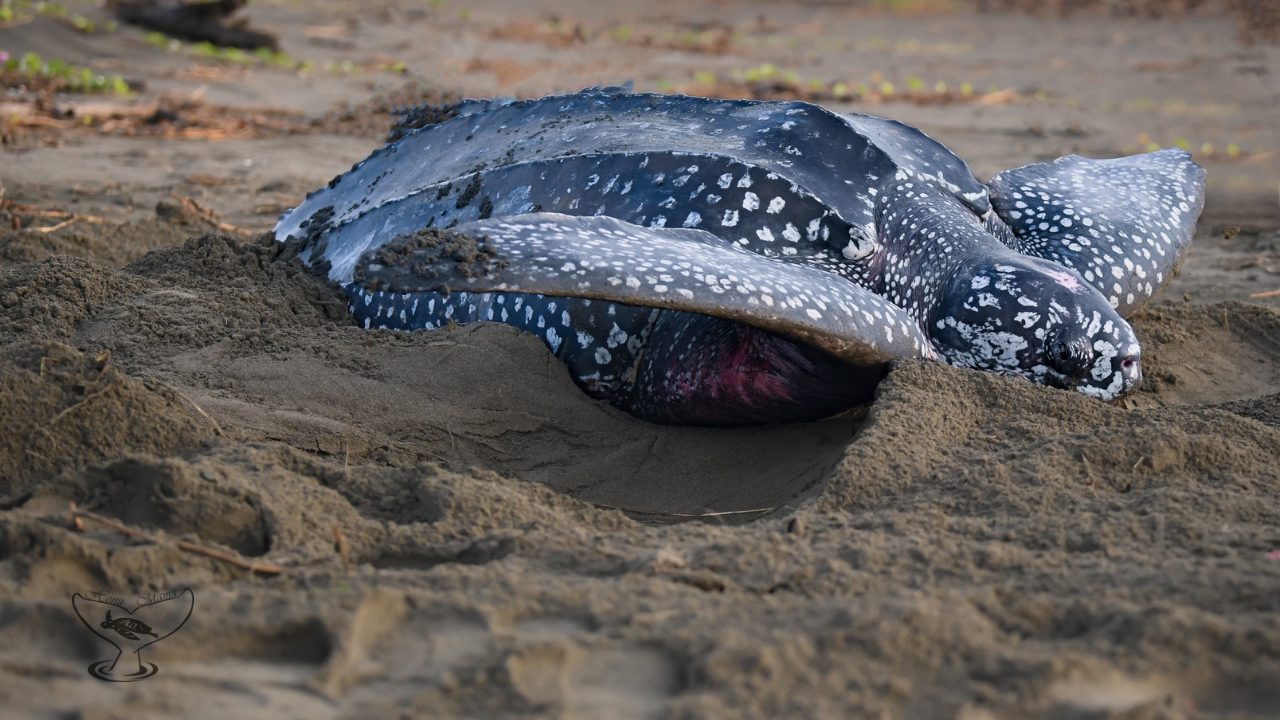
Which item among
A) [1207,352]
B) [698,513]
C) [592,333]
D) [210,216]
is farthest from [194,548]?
[210,216]

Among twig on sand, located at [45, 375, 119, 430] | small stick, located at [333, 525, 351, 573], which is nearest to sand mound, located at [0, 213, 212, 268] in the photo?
twig on sand, located at [45, 375, 119, 430]

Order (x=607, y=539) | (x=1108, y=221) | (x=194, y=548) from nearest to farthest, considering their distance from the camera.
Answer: (x=194, y=548) < (x=607, y=539) < (x=1108, y=221)

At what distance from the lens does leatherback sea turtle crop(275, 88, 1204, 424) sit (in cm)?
211

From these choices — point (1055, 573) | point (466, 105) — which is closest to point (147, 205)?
point (466, 105)

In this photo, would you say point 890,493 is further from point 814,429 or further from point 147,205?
point 147,205

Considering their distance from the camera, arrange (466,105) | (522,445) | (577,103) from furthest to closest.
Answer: (466,105) < (577,103) < (522,445)

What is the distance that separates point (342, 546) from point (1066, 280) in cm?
201

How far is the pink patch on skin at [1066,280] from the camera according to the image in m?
2.67

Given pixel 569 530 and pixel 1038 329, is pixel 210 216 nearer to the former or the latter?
pixel 569 530

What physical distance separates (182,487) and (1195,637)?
1.46 metres

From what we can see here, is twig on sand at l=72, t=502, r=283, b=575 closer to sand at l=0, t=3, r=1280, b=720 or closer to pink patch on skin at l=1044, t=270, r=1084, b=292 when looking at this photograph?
sand at l=0, t=3, r=1280, b=720

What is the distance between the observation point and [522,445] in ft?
7.71
